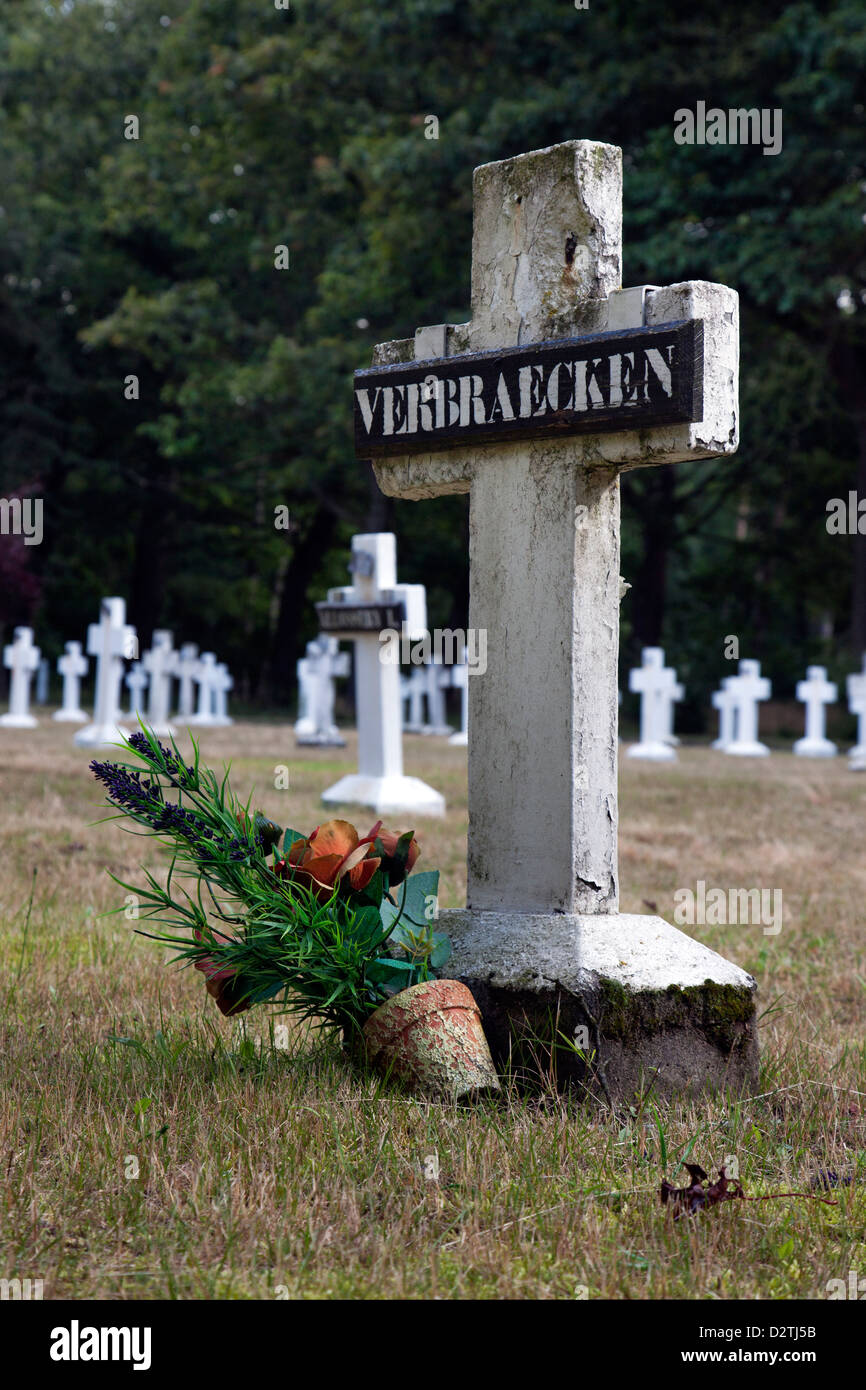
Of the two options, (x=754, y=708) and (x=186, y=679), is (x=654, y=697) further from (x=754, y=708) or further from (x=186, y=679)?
(x=186, y=679)

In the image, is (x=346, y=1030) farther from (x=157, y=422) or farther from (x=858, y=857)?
(x=157, y=422)

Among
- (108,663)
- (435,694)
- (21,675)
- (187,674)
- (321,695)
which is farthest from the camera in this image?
(187,674)

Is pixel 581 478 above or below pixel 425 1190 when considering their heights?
above

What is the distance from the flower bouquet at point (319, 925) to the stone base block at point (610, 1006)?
0.12 metres

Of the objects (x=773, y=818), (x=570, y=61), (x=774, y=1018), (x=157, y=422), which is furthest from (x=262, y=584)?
(x=774, y=1018)

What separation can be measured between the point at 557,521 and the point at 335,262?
2237cm

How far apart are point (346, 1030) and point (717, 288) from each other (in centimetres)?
203

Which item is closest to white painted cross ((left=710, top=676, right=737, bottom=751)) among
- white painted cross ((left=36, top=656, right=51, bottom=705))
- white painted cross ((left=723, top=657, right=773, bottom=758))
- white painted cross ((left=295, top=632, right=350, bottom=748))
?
white painted cross ((left=723, top=657, right=773, bottom=758))

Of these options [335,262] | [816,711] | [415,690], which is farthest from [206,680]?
[816,711]

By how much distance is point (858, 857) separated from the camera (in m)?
8.08

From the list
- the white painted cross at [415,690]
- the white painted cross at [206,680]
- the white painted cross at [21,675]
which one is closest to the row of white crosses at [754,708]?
the white painted cross at [415,690]

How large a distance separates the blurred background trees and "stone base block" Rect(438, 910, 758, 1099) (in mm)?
8217

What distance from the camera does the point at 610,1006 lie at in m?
3.23

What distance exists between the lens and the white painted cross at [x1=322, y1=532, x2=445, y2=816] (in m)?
10.1
